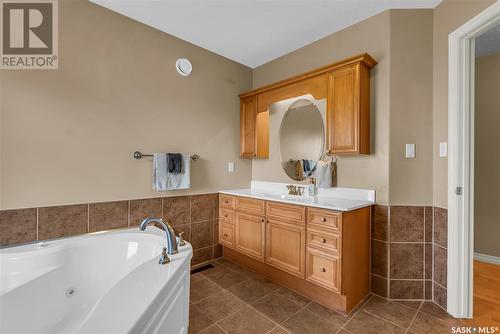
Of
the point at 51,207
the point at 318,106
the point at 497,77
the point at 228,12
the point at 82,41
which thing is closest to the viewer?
the point at 51,207

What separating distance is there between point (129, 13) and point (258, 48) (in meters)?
1.35


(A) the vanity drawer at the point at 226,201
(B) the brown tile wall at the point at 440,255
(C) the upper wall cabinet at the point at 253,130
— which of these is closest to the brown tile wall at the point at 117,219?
(A) the vanity drawer at the point at 226,201

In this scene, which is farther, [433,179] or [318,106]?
[318,106]

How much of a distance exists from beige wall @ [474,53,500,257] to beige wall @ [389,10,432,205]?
1.48 m

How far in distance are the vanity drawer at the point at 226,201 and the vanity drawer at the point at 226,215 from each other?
0.15 ft

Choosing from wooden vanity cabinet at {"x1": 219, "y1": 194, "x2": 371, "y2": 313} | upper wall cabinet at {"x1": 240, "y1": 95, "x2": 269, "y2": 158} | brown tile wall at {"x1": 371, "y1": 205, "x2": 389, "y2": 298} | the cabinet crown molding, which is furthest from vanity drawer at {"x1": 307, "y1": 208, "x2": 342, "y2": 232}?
the cabinet crown molding

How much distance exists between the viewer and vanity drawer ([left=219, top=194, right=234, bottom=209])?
271cm

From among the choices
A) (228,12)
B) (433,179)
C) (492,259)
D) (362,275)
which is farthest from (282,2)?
(492,259)

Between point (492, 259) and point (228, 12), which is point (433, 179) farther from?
point (228, 12)

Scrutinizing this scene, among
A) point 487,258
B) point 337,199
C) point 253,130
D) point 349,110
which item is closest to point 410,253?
point 337,199

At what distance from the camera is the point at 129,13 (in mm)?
2141

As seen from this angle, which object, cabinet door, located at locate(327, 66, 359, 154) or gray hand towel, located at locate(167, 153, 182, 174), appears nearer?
cabinet door, located at locate(327, 66, 359, 154)

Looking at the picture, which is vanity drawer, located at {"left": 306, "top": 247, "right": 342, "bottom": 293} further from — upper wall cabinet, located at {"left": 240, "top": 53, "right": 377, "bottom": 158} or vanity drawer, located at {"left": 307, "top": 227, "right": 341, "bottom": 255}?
upper wall cabinet, located at {"left": 240, "top": 53, "right": 377, "bottom": 158}

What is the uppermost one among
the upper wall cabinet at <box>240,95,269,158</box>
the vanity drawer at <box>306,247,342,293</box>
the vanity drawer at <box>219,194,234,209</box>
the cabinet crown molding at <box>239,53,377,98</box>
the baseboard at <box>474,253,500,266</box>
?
the cabinet crown molding at <box>239,53,377,98</box>
